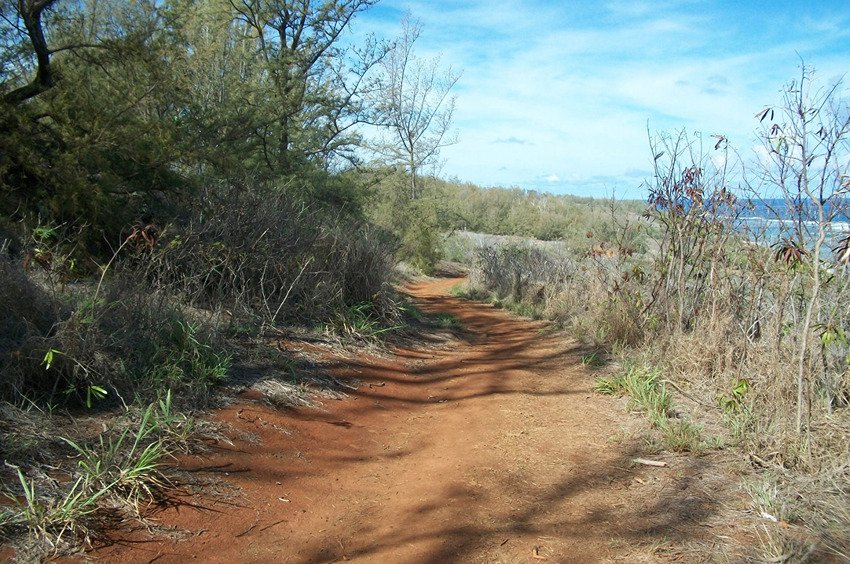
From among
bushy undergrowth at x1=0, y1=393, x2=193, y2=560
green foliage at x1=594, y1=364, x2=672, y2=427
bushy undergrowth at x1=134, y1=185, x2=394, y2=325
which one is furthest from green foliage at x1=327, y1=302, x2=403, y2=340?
bushy undergrowth at x1=0, y1=393, x2=193, y2=560

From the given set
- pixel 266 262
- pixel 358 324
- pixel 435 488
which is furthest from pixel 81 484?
pixel 358 324

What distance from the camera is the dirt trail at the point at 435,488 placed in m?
3.93

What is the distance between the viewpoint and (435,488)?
194 inches

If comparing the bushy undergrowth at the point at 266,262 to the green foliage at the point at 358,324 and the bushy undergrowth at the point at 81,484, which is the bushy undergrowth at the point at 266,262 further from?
the bushy undergrowth at the point at 81,484

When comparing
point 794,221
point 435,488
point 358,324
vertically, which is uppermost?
point 794,221

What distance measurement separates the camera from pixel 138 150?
897cm

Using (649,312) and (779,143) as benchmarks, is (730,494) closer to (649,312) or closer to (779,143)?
(779,143)

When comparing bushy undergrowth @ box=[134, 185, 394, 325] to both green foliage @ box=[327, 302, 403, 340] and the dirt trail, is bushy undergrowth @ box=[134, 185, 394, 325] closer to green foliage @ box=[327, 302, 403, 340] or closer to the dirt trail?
green foliage @ box=[327, 302, 403, 340]

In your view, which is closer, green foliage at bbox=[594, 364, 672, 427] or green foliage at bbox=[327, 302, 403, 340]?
green foliage at bbox=[594, 364, 672, 427]

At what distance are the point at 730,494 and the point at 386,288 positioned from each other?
7299 millimetres

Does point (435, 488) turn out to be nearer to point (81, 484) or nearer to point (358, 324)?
point (81, 484)

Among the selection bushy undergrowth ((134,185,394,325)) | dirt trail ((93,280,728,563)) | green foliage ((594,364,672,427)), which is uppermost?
bushy undergrowth ((134,185,394,325))

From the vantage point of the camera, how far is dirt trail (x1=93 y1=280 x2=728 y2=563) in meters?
3.93

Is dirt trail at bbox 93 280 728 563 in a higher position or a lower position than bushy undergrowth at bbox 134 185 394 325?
lower
